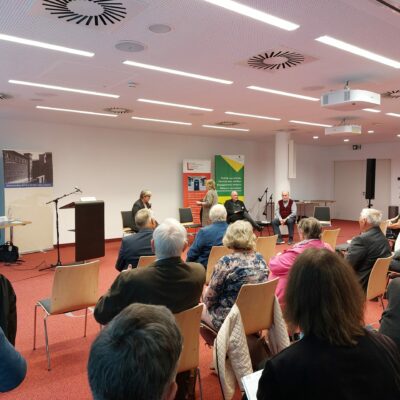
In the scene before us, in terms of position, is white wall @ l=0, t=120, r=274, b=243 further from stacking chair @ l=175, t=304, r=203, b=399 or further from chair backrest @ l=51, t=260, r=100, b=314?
stacking chair @ l=175, t=304, r=203, b=399

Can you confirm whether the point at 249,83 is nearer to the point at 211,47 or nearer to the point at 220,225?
the point at 211,47

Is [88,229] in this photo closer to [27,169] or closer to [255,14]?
[27,169]

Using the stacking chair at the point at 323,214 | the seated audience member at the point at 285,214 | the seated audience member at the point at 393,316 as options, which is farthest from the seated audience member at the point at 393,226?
the seated audience member at the point at 393,316

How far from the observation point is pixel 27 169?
780 cm

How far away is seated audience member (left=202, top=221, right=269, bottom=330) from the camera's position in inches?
106

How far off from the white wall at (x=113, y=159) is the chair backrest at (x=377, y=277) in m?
7.07

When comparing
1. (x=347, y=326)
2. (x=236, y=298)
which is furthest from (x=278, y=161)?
(x=347, y=326)

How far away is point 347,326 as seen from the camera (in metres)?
1.19

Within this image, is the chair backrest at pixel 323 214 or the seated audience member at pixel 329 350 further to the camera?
the chair backrest at pixel 323 214

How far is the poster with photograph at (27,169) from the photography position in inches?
297

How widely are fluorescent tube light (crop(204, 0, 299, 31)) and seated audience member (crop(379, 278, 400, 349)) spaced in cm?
213

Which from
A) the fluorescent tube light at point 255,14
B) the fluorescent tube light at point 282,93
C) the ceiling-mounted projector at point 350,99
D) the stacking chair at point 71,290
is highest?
the fluorescent tube light at point 282,93

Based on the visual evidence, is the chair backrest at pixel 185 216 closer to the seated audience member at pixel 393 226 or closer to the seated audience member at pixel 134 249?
the seated audience member at pixel 393 226

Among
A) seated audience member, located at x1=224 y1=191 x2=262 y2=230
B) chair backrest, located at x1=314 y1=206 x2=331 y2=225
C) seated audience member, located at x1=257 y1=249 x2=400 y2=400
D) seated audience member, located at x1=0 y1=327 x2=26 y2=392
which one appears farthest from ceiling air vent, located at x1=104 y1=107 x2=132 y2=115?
seated audience member, located at x1=257 y1=249 x2=400 y2=400
